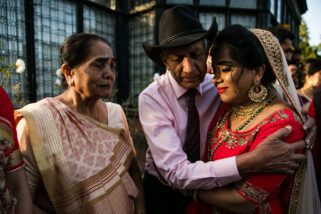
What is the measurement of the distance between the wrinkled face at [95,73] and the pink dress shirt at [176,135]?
28cm

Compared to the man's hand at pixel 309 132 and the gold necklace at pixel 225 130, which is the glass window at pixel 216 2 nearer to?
the gold necklace at pixel 225 130

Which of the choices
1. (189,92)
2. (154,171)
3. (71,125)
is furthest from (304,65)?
(71,125)

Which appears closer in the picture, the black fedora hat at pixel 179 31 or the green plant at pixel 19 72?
the black fedora hat at pixel 179 31

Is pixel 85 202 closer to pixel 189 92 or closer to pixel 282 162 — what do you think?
pixel 189 92

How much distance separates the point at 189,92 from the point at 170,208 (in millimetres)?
785

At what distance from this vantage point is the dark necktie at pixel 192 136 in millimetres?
1719

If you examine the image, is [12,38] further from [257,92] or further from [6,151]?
[257,92]

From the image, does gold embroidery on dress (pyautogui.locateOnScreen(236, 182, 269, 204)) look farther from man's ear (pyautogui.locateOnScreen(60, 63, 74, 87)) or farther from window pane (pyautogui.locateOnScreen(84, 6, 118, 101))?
window pane (pyautogui.locateOnScreen(84, 6, 118, 101))

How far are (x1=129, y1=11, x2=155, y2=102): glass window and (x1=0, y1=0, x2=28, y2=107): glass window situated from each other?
101 inches

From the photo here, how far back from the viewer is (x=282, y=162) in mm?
1371

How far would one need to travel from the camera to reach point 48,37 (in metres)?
4.70

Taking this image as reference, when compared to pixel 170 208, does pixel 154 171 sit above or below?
above

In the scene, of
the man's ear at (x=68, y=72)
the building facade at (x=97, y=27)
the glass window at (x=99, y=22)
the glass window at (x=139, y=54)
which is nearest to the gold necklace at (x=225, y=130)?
the man's ear at (x=68, y=72)

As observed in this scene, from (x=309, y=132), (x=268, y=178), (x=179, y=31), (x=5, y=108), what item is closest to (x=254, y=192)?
(x=268, y=178)
